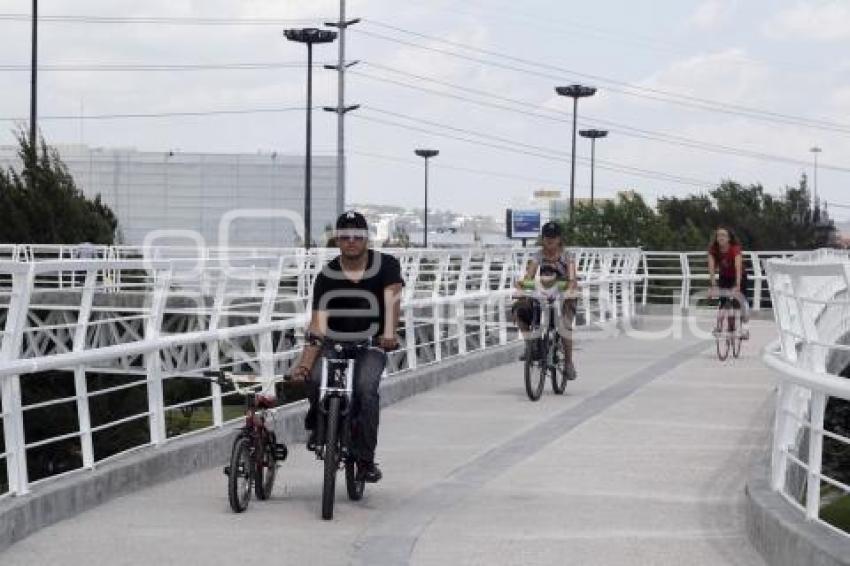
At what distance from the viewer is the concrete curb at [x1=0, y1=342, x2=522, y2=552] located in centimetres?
916

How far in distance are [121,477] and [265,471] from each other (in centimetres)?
92

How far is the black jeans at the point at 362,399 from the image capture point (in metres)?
10.0

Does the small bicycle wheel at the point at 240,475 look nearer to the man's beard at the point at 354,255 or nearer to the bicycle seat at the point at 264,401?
the bicycle seat at the point at 264,401

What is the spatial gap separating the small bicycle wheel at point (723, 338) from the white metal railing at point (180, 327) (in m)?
2.80

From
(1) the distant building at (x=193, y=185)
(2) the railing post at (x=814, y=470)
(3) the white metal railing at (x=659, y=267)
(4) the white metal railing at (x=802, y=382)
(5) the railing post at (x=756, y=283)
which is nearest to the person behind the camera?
(4) the white metal railing at (x=802, y=382)

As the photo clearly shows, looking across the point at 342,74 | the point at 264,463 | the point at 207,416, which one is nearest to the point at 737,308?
the point at 264,463

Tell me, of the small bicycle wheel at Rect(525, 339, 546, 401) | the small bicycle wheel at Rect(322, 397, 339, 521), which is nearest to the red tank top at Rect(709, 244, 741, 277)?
the small bicycle wheel at Rect(525, 339, 546, 401)

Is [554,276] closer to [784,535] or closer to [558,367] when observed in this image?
[558,367]

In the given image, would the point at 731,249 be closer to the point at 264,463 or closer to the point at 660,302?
the point at 264,463

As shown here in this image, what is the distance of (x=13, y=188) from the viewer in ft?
198

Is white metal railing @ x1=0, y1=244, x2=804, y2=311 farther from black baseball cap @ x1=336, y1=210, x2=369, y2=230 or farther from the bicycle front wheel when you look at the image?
black baseball cap @ x1=336, y1=210, x2=369, y2=230

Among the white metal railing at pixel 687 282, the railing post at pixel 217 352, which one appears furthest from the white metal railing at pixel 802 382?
the white metal railing at pixel 687 282

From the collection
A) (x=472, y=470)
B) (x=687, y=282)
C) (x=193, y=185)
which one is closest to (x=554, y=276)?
(x=472, y=470)

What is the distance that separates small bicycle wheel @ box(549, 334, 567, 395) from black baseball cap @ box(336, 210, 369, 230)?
7486mm
